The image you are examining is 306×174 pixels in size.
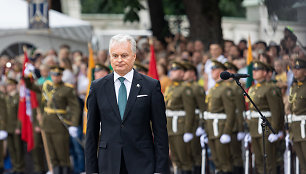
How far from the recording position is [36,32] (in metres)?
15.9

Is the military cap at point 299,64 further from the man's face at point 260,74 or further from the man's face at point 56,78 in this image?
the man's face at point 56,78

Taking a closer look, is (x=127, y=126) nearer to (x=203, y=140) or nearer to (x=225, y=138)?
(x=225, y=138)

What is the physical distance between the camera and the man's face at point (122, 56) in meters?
5.56

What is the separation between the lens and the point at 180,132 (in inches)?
444

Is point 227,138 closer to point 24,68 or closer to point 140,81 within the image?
point 24,68

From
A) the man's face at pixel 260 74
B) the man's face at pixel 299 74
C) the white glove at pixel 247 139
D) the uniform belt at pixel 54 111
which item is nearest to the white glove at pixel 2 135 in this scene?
the uniform belt at pixel 54 111

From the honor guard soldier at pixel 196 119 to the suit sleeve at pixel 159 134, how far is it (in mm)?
5375

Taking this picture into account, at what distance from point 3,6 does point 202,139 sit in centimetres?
762

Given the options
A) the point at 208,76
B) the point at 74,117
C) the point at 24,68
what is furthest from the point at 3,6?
the point at 208,76

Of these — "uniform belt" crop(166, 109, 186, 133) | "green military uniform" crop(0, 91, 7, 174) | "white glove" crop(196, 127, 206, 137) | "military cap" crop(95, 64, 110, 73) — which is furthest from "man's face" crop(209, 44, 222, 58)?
"green military uniform" crop(0, 91, 7, 174)

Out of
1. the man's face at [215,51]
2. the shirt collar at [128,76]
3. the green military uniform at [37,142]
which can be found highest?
the man's face at [215,51]

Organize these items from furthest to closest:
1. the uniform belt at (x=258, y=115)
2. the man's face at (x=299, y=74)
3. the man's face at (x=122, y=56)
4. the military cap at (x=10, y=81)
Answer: the military cap at (x=10, y=81) < the uniform belt at (x=258, y=115) < the man's face at (x=299, y=74) < the man's face at (x=122, y=56)

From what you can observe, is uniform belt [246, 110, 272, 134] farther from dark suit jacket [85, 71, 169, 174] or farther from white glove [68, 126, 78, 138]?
dark suit jacket [85, 71, 169, 174]

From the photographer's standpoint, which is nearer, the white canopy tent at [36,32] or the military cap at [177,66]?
the military cap at [177,66]
